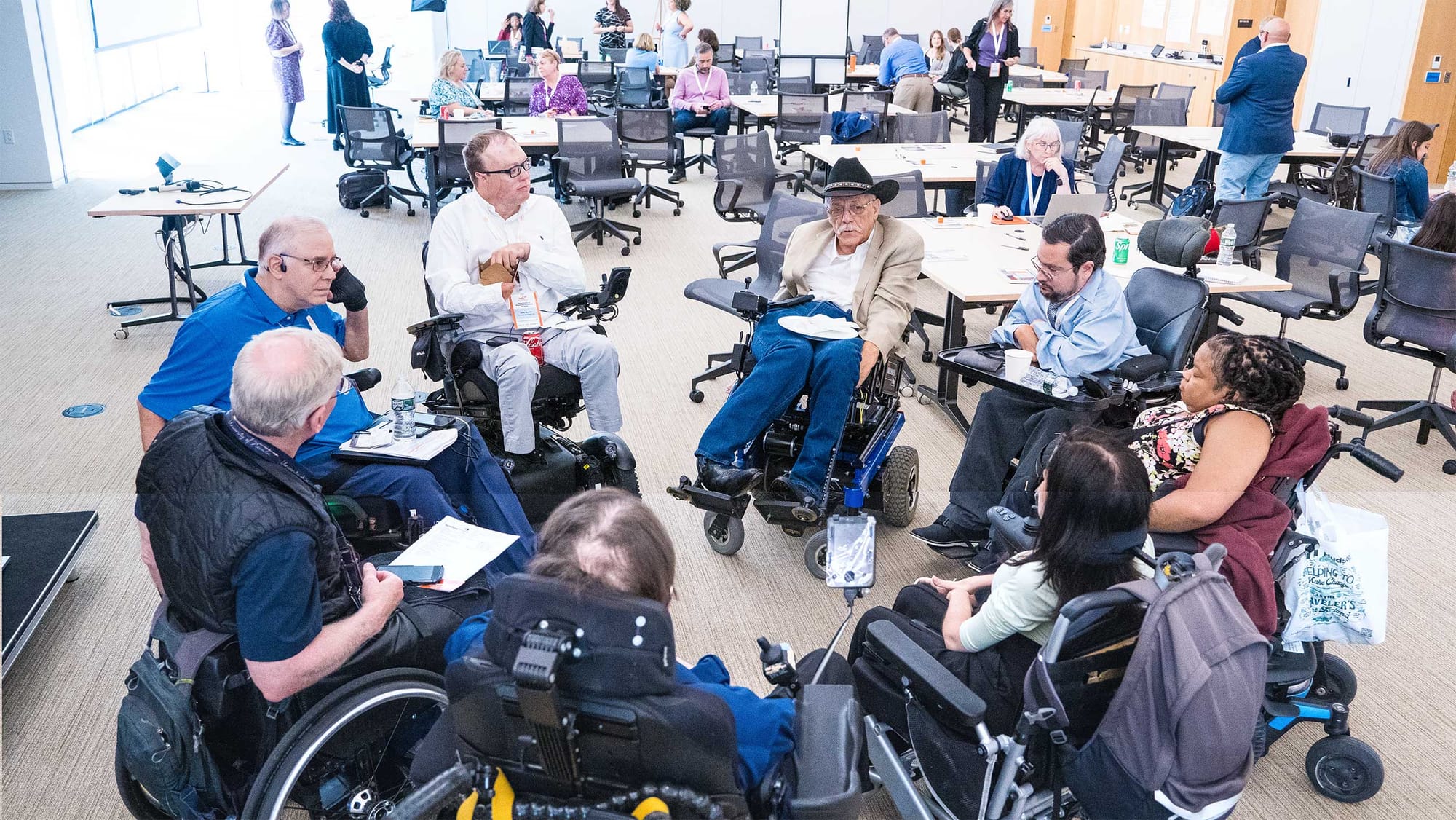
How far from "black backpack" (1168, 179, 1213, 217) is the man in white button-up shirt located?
5.13m

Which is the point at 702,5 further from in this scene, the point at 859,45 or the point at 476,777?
the point at 476,777

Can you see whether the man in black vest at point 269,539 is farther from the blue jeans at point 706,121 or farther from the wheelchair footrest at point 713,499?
the blue jeans at point 706,121

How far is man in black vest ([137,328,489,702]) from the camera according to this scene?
187 centimetres

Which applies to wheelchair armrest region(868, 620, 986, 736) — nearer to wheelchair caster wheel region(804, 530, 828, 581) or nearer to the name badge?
wheelchair caster wheel region(804, 530, 828, 581)

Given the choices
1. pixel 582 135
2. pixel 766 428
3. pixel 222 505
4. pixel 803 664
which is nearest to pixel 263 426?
pixel 222 505

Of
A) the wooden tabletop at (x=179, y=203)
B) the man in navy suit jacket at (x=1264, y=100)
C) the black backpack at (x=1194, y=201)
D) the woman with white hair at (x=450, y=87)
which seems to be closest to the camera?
the wooden tabletop at (x=179, y=203)

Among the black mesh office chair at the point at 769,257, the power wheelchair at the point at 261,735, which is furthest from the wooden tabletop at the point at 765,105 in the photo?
the power wheelchair at the point at 261,735

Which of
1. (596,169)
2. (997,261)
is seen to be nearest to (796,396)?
(997,261)

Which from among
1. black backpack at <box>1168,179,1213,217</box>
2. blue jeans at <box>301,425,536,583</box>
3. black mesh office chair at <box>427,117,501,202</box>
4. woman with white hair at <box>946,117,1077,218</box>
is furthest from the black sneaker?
black mesh office chair at <box>427,117,501,202</box>

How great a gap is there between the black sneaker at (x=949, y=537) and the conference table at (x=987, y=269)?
1.06 m

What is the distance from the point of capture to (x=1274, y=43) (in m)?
7.32

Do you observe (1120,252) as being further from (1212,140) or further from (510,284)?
(1212,140)

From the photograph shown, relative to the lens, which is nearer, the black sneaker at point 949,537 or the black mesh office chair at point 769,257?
the black sneaker at point 949,537

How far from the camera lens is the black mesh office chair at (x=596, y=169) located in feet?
24.4
